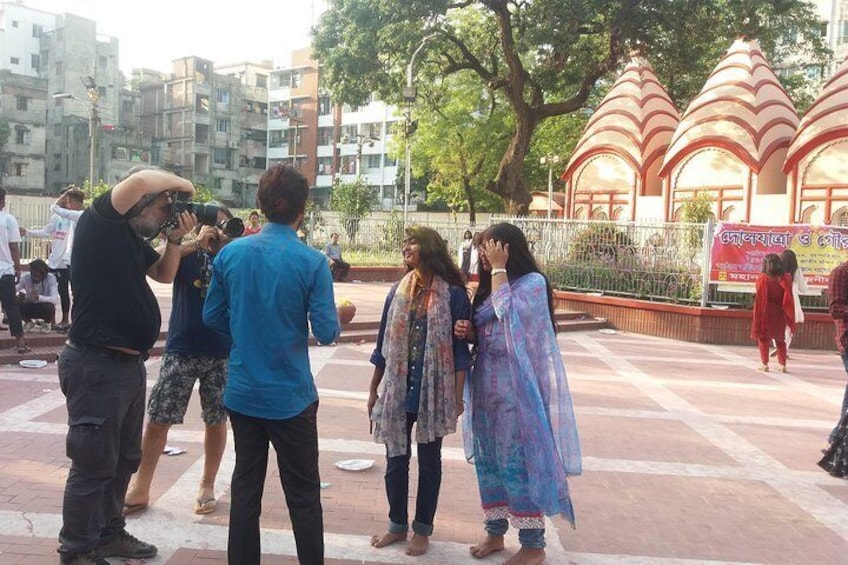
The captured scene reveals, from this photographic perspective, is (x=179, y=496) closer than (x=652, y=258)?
Yes

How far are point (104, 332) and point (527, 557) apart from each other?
227 cm

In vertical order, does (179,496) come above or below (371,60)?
below

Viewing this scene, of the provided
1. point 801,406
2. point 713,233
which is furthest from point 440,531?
point 713,233

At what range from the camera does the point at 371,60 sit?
2089cm

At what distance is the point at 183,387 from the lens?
4.07 m

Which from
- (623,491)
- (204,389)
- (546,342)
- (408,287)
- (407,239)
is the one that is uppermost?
(407,239)

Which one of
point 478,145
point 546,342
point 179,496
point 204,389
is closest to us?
point 546,342

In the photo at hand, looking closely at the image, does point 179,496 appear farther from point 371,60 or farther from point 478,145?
point 478,145

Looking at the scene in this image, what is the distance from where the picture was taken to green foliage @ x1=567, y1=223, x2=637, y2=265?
46.0 ft

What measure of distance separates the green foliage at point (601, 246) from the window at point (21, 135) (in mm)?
41753

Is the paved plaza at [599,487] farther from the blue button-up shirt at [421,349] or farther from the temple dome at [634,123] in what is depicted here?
the temple dome at [634,123]

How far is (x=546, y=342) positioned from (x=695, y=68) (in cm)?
1958

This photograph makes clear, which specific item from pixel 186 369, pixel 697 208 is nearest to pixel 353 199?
pixel 697 208

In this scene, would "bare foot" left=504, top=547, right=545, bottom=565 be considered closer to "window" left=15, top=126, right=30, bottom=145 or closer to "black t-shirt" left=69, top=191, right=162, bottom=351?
"black t-shirt" left=69, top=191, right=162, bottom=351
